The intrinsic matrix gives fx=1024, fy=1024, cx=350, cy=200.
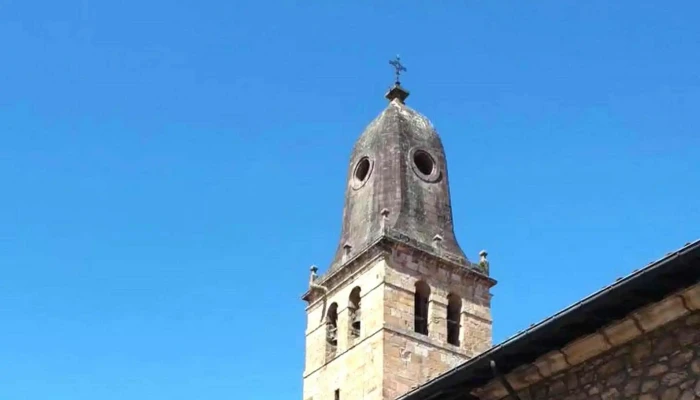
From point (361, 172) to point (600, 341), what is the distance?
2308 centimetres

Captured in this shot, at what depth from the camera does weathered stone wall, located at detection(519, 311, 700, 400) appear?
7059mm

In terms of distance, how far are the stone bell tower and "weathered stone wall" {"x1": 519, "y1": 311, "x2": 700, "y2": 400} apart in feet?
56.6

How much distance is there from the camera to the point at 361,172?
100 ft

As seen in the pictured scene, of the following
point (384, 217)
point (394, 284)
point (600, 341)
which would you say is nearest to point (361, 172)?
point (384, 217)

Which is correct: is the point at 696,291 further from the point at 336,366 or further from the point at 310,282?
the point at 310,282

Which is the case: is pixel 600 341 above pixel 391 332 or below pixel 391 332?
below

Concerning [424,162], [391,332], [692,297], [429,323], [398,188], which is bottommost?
[692,297]

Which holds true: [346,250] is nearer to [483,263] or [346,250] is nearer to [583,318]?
[483,263]

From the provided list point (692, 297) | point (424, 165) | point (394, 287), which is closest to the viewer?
point (692, 297)

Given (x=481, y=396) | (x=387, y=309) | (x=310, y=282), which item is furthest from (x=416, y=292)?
(x=481, y=396)

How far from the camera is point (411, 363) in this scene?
84.3 feet

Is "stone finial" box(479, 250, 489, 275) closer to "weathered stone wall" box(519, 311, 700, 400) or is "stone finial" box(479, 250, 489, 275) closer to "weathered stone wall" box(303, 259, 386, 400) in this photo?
"weathered stone wall" box(303, 259, 386, 400)

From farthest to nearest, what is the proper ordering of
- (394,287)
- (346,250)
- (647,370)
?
(346,250)
(394,287)
(647,370)

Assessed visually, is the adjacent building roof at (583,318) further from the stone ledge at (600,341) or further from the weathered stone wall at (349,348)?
the weathered stone wall at (349,348)
